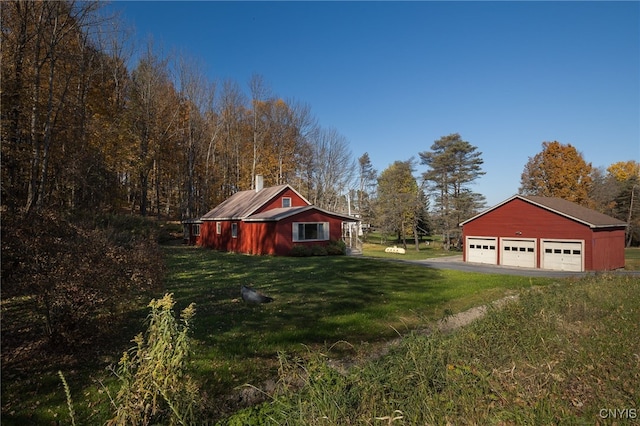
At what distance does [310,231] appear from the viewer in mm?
24312

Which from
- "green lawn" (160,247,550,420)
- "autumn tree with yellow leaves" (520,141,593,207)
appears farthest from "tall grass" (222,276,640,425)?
"autumn tree with yellow leaves" (520,141,593,207)

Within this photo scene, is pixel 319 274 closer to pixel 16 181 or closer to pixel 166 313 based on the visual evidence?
pixel 166 313

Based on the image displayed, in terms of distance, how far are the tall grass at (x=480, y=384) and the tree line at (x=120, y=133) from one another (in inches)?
262

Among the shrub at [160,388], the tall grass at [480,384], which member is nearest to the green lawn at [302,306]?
the tall grass at [480,384]

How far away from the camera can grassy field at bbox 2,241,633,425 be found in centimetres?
440

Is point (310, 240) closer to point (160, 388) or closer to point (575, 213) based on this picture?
point (575, 213)

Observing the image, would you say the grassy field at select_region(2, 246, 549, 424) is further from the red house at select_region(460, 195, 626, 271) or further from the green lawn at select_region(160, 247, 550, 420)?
the red house at select_region(460, 195, 626, 271)

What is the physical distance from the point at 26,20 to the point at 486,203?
145 ft

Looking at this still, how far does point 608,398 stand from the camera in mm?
2977

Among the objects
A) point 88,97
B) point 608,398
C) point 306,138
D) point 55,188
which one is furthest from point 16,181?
point 306,138

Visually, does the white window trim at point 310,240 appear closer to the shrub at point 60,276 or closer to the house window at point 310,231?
the house window at point 310,231

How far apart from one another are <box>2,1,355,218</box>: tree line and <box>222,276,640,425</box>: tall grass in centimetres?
664

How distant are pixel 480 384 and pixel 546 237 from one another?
24210 mm

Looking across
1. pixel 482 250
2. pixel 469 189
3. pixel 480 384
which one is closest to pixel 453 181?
pixel 469 189
